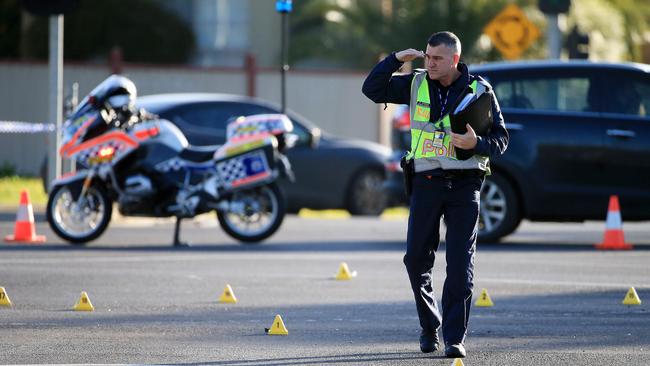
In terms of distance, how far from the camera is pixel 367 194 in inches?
816

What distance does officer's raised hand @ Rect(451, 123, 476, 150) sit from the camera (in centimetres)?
834

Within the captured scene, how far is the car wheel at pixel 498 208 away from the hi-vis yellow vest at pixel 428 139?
23.4ft

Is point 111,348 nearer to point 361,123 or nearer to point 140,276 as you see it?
point 140,276

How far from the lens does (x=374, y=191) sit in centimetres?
2080

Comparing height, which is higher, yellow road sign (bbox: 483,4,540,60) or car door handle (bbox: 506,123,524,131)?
yellow road sign (bbox: 483,4,540,60)

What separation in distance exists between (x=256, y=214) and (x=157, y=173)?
1.04 m

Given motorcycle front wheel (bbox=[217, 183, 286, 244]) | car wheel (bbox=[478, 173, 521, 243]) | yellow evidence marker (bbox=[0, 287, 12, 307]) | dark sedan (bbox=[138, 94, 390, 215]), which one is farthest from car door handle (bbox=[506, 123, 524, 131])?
yellow evidence marker (bbox=[0, 287, 12, 307])

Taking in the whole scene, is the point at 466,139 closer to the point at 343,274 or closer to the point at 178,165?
the point at 343,274

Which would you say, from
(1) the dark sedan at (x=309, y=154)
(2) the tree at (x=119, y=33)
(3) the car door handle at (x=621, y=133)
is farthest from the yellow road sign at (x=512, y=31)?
(2) the tree at (x=119, y=33)

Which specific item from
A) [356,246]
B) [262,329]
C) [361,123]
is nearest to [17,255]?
[356,246]

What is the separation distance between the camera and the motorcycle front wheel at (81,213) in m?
15.4

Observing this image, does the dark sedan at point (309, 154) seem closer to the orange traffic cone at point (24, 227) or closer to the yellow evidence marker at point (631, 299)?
the orange traffic cone at point (24, 227)

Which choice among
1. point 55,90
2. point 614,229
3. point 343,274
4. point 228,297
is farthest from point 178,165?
point 228,297

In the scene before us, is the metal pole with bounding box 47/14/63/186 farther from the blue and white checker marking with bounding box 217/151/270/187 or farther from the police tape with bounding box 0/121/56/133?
the police tape with bounding box 0/121/56/133
